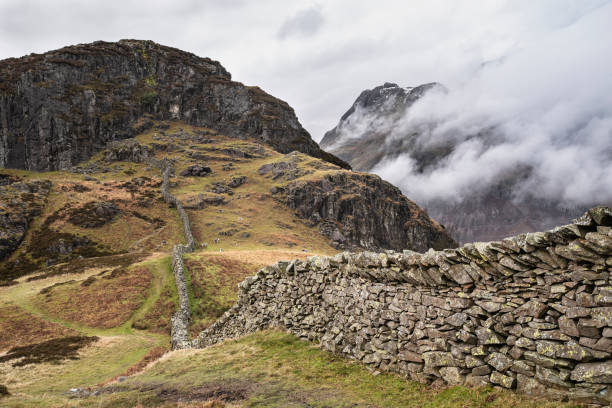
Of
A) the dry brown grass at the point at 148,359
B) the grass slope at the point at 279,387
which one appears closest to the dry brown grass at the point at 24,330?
the dry brown grass at the point at 148,359

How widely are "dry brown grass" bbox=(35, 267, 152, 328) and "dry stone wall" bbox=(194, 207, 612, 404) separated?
1255 inches

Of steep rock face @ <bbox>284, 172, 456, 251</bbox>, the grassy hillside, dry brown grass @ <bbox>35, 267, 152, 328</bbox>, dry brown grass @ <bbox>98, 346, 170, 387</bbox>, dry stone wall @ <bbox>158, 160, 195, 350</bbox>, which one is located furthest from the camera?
steep rock face @ <bbox>284, 172, 456, 251</bbox>

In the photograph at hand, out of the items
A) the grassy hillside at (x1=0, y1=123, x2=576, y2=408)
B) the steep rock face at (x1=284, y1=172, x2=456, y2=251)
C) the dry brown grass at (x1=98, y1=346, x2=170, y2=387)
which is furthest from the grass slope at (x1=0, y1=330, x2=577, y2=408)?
the steep rock face at (x1=284, y1=172, x2=456, y2=251)

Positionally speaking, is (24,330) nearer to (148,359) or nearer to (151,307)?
(151,307)

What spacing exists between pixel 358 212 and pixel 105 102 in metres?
129

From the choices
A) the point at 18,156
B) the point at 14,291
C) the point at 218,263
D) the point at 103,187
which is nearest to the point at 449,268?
the point at 218,263

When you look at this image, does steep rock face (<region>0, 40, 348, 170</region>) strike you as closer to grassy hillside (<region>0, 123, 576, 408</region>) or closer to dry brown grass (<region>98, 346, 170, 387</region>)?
grassy hillside (<region>0, 123, 576, 408</region>)

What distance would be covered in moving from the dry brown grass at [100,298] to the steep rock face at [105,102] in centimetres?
11592

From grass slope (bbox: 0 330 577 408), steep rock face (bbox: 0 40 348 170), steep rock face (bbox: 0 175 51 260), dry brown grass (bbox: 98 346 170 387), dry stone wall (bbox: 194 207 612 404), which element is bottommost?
dry brown grass (bbox: 98 346 170 387)

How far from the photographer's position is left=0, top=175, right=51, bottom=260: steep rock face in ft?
211

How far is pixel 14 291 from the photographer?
4547cm

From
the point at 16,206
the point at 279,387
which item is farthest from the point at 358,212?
the point at 279,387

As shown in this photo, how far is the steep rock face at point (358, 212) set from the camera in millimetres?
107812

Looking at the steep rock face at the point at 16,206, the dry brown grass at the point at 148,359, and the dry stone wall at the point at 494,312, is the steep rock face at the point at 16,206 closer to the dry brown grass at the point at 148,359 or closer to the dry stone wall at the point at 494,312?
the dry brown grass at the point at 148,359
